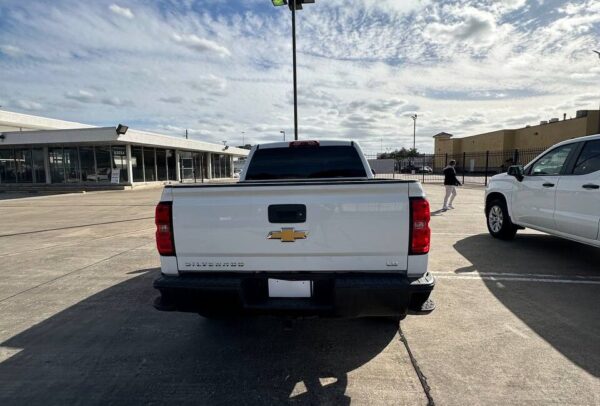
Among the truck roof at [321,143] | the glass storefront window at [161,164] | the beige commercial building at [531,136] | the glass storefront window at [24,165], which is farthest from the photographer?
the beige commercial building at [531,136]

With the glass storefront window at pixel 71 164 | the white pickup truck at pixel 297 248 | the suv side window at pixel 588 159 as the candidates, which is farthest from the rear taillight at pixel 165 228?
the glass storefront window at pixel 71 164

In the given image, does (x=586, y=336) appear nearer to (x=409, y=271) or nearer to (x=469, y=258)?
(x=409, y=271)

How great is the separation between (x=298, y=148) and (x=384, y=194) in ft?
7.61

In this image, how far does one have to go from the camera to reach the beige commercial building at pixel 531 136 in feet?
111

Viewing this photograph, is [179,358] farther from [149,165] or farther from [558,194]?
[149,165]

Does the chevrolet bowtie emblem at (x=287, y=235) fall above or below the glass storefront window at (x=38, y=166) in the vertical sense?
below

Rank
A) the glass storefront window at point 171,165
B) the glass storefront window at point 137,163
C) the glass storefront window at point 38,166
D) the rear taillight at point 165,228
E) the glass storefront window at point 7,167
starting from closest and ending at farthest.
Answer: the rear taillight at point 165,228, the glass storefront window at point 137,163, the glass storefront window at point 38,166, the glass storefront window at point 7,167, the glass storefront window at point 171,165

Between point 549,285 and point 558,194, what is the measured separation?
1673 millimetres

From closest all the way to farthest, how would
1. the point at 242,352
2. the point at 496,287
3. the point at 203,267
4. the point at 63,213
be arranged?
the point at 203,267, the point at 242,352, the point at 496,287, the point at 63,213

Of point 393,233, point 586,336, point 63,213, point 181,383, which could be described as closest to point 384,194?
point 393,233

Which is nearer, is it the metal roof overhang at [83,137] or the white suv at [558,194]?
the white suv at [558,194]

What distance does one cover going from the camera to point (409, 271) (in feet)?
8.93

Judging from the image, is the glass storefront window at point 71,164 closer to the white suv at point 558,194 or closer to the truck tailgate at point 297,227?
the white suv at point 558,194

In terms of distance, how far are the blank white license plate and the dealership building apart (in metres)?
22.0
